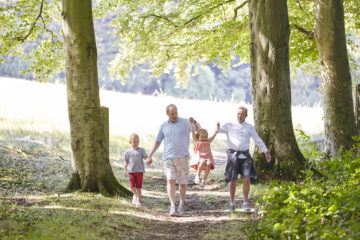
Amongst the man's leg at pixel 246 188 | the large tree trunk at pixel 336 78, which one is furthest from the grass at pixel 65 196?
the large tree trunk at pixel 336 78

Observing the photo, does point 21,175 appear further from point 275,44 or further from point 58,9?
point 275,44

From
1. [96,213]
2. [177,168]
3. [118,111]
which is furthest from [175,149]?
[118,111]

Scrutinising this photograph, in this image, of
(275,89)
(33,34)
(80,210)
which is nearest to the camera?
(80,210)

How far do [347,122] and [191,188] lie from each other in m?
4.59

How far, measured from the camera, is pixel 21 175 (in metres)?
10.9

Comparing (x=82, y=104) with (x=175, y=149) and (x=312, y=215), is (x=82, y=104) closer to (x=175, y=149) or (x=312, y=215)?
(x=175, y=149)

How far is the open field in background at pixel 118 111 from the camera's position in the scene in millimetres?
20312

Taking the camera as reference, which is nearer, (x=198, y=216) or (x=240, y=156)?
(x=198, y=216)

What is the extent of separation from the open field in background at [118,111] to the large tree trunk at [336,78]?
11002 mm

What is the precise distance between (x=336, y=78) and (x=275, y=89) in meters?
2.09

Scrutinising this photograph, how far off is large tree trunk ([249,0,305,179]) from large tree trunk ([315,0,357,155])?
5.23ft

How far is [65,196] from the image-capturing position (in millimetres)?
8352

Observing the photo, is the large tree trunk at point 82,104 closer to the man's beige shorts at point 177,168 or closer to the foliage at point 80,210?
the foliage at point 80,210

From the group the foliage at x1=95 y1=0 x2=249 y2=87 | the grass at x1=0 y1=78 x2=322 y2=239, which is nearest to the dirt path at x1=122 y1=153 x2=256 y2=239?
the grass at x1=0 y1=78 x2=322 y2=239
